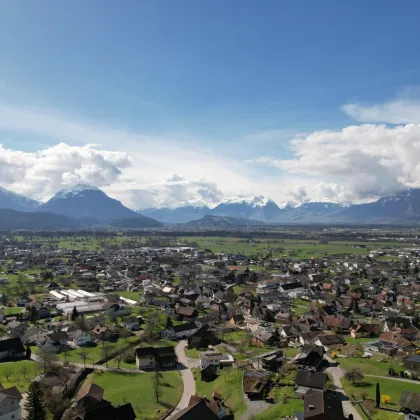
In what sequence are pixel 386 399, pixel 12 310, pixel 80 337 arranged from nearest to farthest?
pixel 386 399, pixel 80 337, pixel 12 310

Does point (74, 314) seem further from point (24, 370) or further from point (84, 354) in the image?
point (24, 370)

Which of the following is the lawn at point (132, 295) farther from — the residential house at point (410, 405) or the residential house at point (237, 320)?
the residential house at point (410, 405)

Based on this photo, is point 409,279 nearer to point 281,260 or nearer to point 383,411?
point 281,260

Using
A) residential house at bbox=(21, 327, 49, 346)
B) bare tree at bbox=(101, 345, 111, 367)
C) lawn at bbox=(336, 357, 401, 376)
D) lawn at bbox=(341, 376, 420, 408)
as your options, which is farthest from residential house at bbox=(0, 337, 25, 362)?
lawn at bbox=(336, 357, 401, 376)

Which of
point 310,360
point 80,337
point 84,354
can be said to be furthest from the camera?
point 80,337

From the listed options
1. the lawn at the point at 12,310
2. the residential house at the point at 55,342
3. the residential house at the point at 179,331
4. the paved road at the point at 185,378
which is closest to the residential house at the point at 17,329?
the residential house at the point at 55,342

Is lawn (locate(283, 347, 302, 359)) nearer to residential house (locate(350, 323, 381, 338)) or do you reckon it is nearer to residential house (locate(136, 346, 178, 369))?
residential house (locate(350, 323, 381, 338))

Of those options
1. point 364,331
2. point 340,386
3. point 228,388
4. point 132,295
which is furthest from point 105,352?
point 132,295
